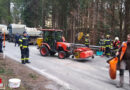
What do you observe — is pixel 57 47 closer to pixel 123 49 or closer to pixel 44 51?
pixel 44 51

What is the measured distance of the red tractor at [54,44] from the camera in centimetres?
1159

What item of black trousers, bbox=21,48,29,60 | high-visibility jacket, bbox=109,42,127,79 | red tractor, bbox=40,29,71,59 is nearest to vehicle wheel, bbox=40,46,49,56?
red tractor, bbox=40,29,71,59

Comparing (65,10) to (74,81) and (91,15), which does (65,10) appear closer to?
(91,15)

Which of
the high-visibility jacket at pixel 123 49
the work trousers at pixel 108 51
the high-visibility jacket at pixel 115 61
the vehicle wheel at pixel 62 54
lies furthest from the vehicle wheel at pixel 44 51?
the high-visibility jacket at pixel 123 49

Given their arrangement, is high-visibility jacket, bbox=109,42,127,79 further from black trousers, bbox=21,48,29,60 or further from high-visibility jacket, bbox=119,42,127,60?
black trousers, bbox=21,48,29,60

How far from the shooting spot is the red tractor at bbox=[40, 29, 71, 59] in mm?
11594

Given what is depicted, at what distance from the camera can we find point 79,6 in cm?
2547

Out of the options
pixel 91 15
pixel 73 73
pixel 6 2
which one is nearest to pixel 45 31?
pixel 73 73

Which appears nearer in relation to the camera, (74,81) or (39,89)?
(39,89)

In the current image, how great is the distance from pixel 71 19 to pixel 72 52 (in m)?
16.4

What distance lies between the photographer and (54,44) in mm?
11961

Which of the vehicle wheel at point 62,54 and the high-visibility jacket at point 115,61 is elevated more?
the high-visibility jacket at point 115,61

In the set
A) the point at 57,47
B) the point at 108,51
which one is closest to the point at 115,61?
the point at 57,47

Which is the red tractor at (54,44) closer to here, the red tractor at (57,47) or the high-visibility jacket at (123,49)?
the red tractor at (57,47)
